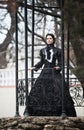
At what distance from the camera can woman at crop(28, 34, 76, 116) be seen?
8969 mm

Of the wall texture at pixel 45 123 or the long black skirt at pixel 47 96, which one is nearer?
the wall texture at pixel 45 123

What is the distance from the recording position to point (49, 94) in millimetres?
8969

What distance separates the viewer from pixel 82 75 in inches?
324

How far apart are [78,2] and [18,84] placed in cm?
208

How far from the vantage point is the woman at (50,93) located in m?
8.97

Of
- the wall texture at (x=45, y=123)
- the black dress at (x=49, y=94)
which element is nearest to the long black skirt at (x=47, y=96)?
the black dress at (x=49, y=94)

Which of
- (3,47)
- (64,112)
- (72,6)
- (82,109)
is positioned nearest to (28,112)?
(64,112)

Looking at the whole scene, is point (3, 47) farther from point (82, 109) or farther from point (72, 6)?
point (72, 6)

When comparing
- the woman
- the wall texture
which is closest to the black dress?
the woman

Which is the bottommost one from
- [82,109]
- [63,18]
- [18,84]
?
[82,109]

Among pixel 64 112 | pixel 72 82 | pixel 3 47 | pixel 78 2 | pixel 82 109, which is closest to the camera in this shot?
pixel 78 2

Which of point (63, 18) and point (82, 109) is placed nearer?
point (63, 18)

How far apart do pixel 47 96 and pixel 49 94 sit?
0.04m

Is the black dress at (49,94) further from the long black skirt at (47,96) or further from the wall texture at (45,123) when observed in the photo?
the wall texture at (45,123)
